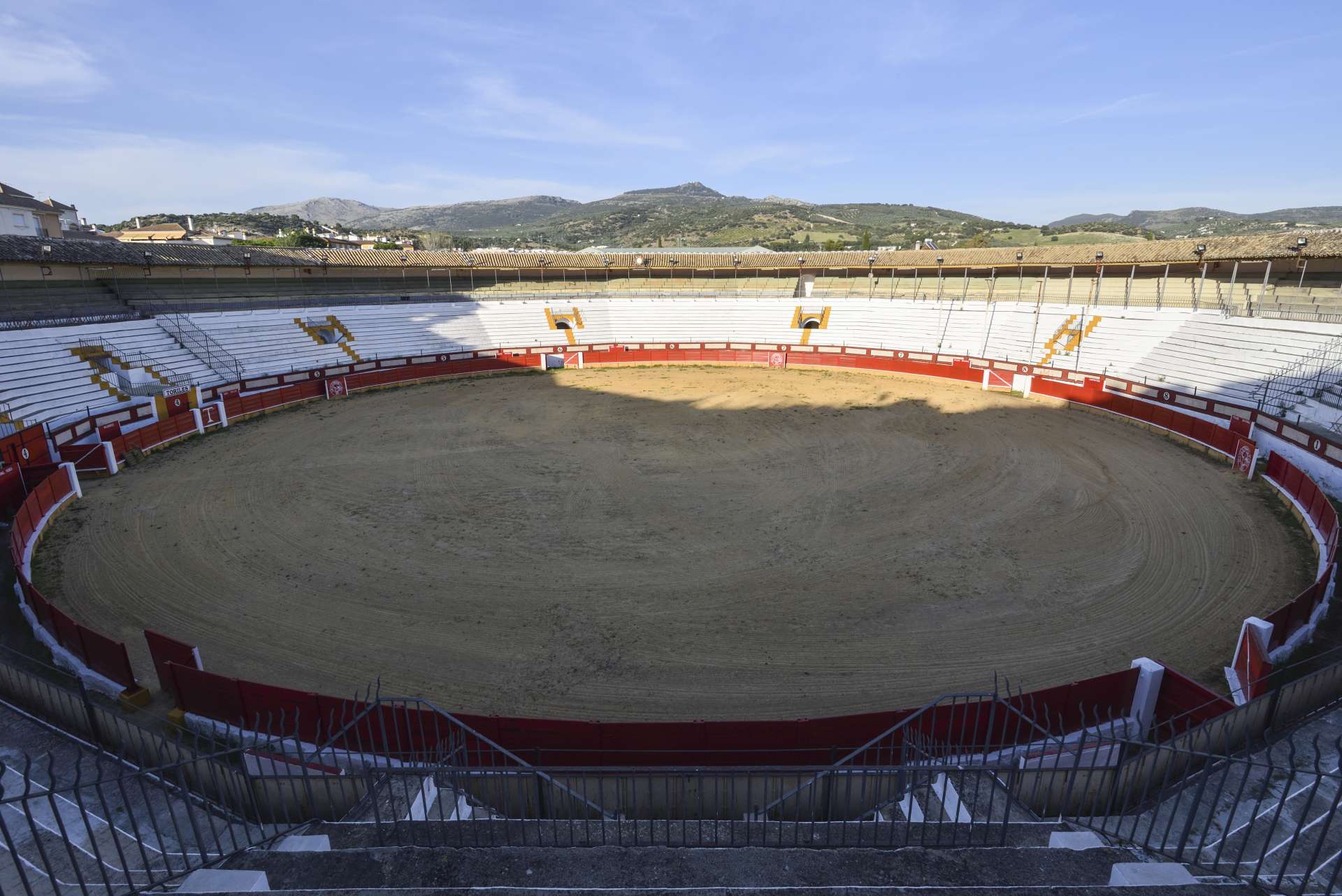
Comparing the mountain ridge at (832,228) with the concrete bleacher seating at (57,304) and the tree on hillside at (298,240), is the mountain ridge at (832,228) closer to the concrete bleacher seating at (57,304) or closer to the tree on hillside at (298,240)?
the tree on hillside at (298,240)

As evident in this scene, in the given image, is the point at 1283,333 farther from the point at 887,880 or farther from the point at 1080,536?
the point at 887,880

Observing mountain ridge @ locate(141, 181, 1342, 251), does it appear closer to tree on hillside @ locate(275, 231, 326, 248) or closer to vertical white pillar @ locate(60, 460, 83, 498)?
tree on hillside @ locate(275, 231, 326, 248)

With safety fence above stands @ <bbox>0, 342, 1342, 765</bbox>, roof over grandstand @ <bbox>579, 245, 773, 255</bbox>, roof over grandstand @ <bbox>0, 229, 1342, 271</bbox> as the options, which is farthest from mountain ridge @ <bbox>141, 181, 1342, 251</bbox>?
safety fence above stands @ <bbox>0, 342, 1342, 765</bbox>

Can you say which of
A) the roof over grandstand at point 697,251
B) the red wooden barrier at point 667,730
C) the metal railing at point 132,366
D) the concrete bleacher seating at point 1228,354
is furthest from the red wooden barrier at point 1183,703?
the roof over grandstand at point 697,251

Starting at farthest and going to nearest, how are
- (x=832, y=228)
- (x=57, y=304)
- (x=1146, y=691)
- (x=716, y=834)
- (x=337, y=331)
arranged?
(x=832, y=228) → (x=337, y=331) → (x=57, y=304) → (x=1146, y=691) → (x=716, y=834)

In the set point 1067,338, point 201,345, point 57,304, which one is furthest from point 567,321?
point 1067,338

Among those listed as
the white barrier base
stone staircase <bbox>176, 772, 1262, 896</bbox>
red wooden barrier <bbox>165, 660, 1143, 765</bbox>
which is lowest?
the white barrier base

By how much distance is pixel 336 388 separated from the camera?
94.3ft

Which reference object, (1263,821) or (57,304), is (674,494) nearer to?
(1263,821)

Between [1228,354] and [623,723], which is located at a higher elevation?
[1228,354]

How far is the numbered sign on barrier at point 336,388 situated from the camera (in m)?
28.5

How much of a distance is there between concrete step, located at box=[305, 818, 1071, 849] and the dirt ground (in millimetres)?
3583

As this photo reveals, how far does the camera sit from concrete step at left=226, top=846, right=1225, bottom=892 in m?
4.29

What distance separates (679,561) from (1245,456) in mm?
15827
